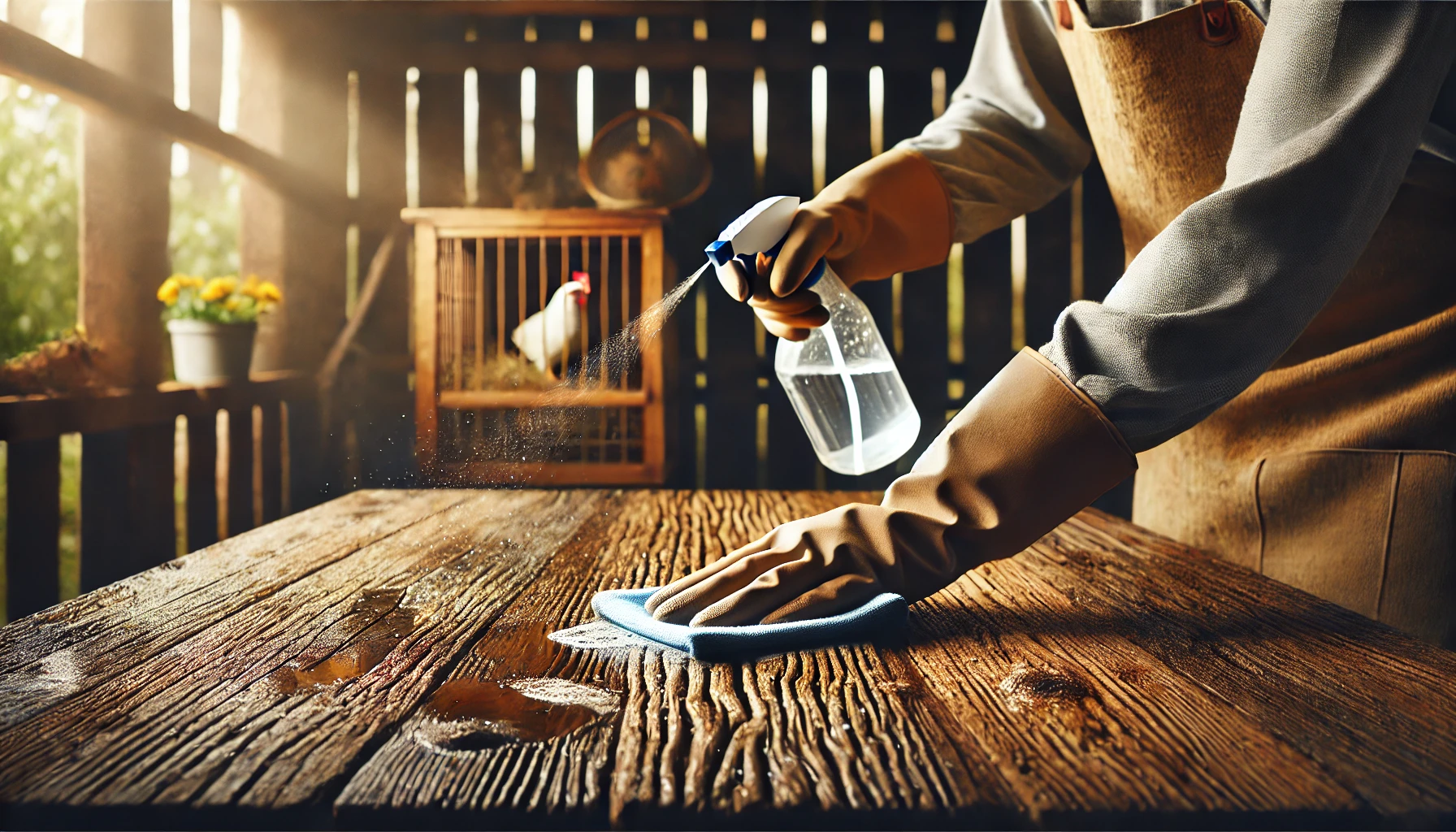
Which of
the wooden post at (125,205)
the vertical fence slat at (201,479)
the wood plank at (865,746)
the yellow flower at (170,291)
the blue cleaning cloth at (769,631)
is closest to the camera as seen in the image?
the wood plank at (865,746)

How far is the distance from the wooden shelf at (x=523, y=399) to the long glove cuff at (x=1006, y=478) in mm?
1924

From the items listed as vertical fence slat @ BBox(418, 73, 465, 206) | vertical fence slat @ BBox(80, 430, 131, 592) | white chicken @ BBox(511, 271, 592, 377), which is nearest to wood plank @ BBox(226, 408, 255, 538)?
vertical fence slat @ BBox(80, 430, 131, 592)

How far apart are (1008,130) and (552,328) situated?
1628mm

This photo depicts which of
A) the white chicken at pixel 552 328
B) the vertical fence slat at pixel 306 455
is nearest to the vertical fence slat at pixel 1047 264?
the white chicken at pixel 552 328

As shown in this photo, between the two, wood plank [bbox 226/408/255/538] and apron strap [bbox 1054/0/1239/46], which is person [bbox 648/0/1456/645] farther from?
wood plank [bbox 226/408/255/538]

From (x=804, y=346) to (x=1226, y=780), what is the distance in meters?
1.07

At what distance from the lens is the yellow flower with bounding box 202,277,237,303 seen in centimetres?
228

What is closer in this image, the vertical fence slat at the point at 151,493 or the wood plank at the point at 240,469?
the vertical fence slat at the point at 151,493

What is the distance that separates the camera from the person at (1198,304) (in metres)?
0.69

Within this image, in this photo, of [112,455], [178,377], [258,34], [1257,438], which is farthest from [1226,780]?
[258,34]

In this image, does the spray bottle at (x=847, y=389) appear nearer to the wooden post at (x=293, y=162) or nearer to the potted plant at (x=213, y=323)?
the potted plant at (x=213, y=323)

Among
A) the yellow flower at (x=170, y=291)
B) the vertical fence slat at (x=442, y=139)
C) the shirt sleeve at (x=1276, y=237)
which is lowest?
the shirt sleeve at (x=1276, y=237)

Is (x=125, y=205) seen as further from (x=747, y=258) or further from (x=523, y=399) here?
(x=747, y=258)

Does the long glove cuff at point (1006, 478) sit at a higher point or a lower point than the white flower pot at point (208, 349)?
lower
